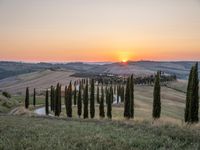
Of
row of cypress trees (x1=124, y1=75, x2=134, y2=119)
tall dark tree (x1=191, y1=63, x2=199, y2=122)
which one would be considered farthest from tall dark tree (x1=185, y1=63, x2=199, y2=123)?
row of cypress trees (x1=124, y1=75, x2=134, y2=119)

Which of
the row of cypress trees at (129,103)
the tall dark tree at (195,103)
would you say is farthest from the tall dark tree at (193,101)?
the row of cypress trees at (129,103)

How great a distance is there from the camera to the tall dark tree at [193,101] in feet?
115

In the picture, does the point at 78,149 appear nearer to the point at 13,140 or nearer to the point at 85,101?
the point at 13,140

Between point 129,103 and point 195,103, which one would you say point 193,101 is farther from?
point 129,103

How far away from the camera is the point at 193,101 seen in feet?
117

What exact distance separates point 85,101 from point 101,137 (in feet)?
144

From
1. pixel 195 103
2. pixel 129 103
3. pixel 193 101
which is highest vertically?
pixel 193 101

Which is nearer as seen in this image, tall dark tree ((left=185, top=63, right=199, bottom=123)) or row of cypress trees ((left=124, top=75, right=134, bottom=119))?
tall dark tree ((left=185, top=63, right=199, bottom=123))

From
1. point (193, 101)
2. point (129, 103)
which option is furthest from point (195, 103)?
point (129, 103)

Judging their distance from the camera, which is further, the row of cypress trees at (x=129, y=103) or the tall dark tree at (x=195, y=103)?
the row of cypress trees at (x=129, y=103)

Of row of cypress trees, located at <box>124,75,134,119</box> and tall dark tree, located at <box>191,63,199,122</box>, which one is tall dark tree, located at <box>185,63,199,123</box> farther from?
row of cypress trees, located at <box>124,75,134,119</box>

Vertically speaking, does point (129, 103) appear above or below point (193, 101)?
below

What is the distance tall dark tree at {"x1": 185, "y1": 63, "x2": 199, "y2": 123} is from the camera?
115 feet

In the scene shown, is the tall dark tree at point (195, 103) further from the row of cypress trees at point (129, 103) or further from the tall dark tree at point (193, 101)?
the row of cypress trees at point (129, 103)
